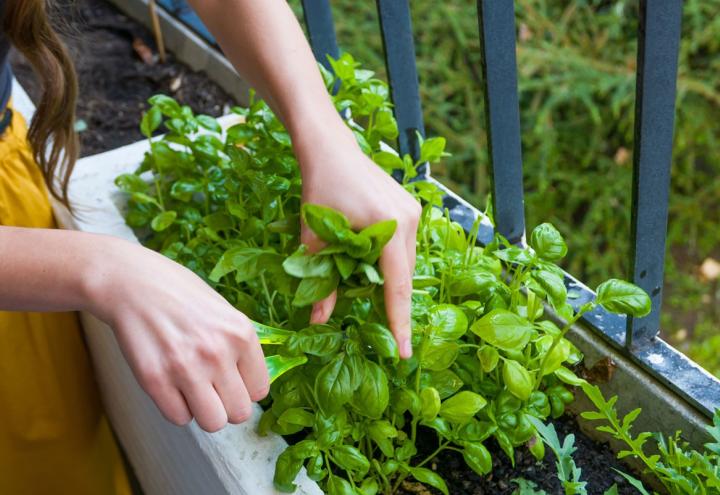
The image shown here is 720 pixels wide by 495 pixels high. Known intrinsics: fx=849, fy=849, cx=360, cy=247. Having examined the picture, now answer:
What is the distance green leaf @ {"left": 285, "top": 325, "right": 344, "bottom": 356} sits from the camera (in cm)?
83

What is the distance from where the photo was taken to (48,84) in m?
1.26

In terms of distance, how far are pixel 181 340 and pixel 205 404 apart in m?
0.06

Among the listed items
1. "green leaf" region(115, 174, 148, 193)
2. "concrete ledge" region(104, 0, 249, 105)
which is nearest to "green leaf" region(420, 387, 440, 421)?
"green leaf" region(115, 174, 148, 193)

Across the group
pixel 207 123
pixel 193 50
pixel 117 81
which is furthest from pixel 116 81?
pixel 207 123

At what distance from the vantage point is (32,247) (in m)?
0.82

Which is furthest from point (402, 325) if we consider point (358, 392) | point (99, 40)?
point (99, 40)

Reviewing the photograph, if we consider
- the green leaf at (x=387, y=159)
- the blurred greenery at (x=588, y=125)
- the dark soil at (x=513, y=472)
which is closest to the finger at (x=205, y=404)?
the dark soil at (x=513, y=472)

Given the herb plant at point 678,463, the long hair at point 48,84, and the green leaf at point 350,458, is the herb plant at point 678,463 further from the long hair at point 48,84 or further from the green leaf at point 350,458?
the long hair at point 48,84

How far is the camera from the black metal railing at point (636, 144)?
2.76 feet

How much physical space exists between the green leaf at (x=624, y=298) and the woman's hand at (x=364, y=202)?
20 centimetres

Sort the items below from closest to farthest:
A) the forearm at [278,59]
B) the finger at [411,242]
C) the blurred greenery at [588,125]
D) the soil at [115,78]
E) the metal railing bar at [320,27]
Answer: the finger at [411,242] < the forearm at [278,59] < the metal railing bar at [320,27] < the soil at [115,78] < the blurred greenery at [588,125]

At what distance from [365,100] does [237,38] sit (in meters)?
0.18

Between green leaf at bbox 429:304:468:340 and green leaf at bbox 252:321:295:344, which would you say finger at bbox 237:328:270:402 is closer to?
green leaf at bbox 252:321:295:344

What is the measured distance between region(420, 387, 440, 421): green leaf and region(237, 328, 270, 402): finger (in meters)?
0.18
